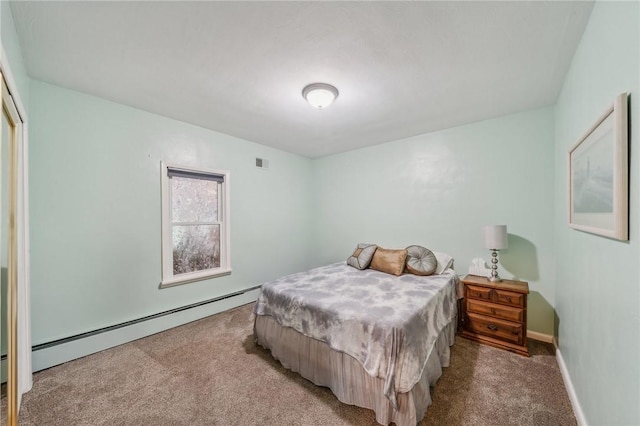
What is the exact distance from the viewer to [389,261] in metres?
3.01

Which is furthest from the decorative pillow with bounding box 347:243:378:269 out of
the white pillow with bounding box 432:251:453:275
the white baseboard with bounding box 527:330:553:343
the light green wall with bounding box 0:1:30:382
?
the light green wall with bounding box 0:1:30:382

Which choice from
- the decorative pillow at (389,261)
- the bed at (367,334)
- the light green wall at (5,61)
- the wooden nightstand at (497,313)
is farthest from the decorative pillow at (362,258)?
the light green wall at (5,61)

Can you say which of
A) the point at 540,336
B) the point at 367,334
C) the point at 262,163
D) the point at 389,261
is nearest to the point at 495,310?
the point at 540,336

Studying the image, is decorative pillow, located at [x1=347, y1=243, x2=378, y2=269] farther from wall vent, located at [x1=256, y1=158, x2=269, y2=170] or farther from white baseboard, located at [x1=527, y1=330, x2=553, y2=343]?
wall vent, located at [x1=256, y1=158, x2=269, y2=170]

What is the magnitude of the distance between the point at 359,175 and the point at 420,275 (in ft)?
6.28

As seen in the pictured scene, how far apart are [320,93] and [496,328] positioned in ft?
9.25

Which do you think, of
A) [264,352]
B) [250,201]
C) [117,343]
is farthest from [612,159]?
[117,343]

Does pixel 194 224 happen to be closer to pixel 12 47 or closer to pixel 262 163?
pixel 262 163

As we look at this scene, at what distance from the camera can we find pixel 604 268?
1210 millimetres

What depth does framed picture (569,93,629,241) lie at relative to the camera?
3.23 ft

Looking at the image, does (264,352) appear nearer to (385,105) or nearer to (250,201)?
(250,201)

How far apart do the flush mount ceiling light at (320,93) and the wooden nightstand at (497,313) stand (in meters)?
2.35

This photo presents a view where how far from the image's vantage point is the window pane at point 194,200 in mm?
3061

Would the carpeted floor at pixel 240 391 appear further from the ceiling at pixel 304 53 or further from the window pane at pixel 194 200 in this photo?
the ceiling at pixel 304 53
